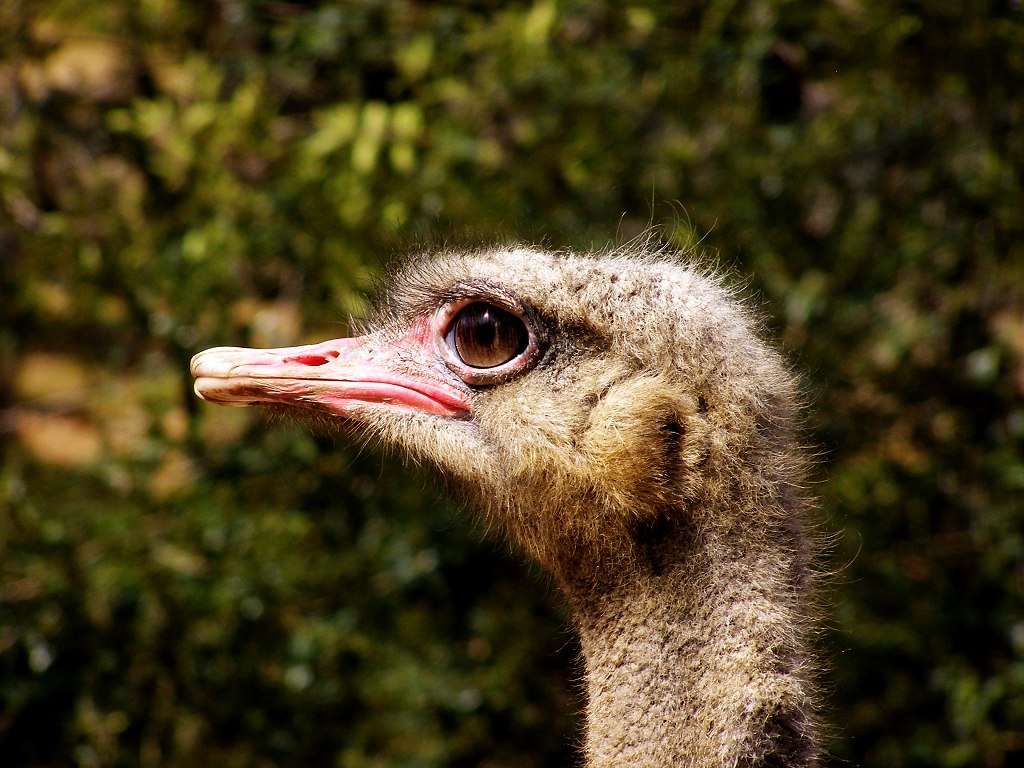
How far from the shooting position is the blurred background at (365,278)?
3.72 metres

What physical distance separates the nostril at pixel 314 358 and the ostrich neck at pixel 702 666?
0.69 metres

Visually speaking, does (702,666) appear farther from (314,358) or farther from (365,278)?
(365,278)

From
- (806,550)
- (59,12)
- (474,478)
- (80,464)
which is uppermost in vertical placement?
(59,12)

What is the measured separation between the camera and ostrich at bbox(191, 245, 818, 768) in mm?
1864

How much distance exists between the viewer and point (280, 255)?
3965 mm

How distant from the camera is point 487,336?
2176 mm

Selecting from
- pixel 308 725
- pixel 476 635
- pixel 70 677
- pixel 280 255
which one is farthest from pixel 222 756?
pixel 280 255

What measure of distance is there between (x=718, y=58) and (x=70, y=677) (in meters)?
2.78

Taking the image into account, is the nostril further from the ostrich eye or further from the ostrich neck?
the ostrich neck

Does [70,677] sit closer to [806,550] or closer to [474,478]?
[474,478]

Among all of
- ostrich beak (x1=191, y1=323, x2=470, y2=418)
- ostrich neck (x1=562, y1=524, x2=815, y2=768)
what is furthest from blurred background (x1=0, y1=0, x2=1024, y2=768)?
ostrich neck (x1=562, y1=524, x2=815, y2=768)

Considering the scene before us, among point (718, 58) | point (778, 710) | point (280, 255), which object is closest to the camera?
point (778, 710)

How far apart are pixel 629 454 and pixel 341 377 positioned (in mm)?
595

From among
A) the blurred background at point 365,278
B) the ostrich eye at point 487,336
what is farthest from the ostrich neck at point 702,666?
the blurred background at point 365,278
